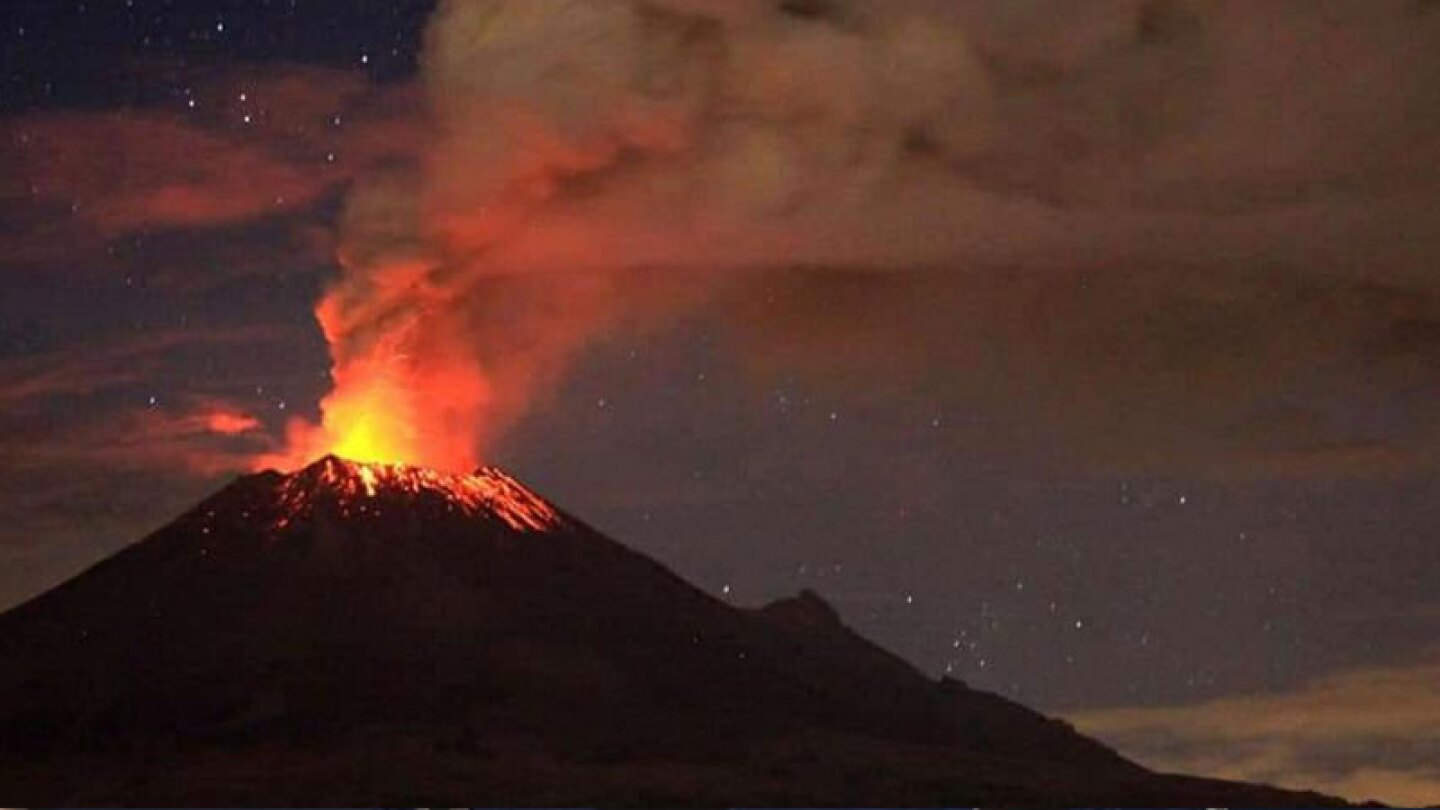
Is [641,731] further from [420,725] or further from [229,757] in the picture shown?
[229,757]

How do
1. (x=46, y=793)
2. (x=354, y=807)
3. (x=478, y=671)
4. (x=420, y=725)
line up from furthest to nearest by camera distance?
(x=478, y=671)
(x=420, y=725)
(x=46, y=793)
(x=354, y=807)

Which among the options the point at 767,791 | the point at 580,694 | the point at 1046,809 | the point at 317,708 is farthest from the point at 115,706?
the point at 1046,809

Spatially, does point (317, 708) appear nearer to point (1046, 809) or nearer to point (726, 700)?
point (726, 700)

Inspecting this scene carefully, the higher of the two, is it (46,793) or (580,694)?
(580,694)

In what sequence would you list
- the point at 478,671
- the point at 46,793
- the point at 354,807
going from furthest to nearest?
the point at 478,671, the point at 46,793, the point at 354,807

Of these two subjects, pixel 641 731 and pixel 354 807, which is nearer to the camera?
pixel 354 807

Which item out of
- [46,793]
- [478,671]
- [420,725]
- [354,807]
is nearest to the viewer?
[354,807]

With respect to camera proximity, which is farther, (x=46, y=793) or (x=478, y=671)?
(x=478, y=671)

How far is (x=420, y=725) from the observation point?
600 ft

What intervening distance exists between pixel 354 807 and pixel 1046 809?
146 ft

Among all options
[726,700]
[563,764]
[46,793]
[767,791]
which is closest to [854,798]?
[767,791]

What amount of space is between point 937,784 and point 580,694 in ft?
112

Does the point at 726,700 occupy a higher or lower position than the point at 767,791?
higher

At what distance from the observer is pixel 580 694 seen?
193m
